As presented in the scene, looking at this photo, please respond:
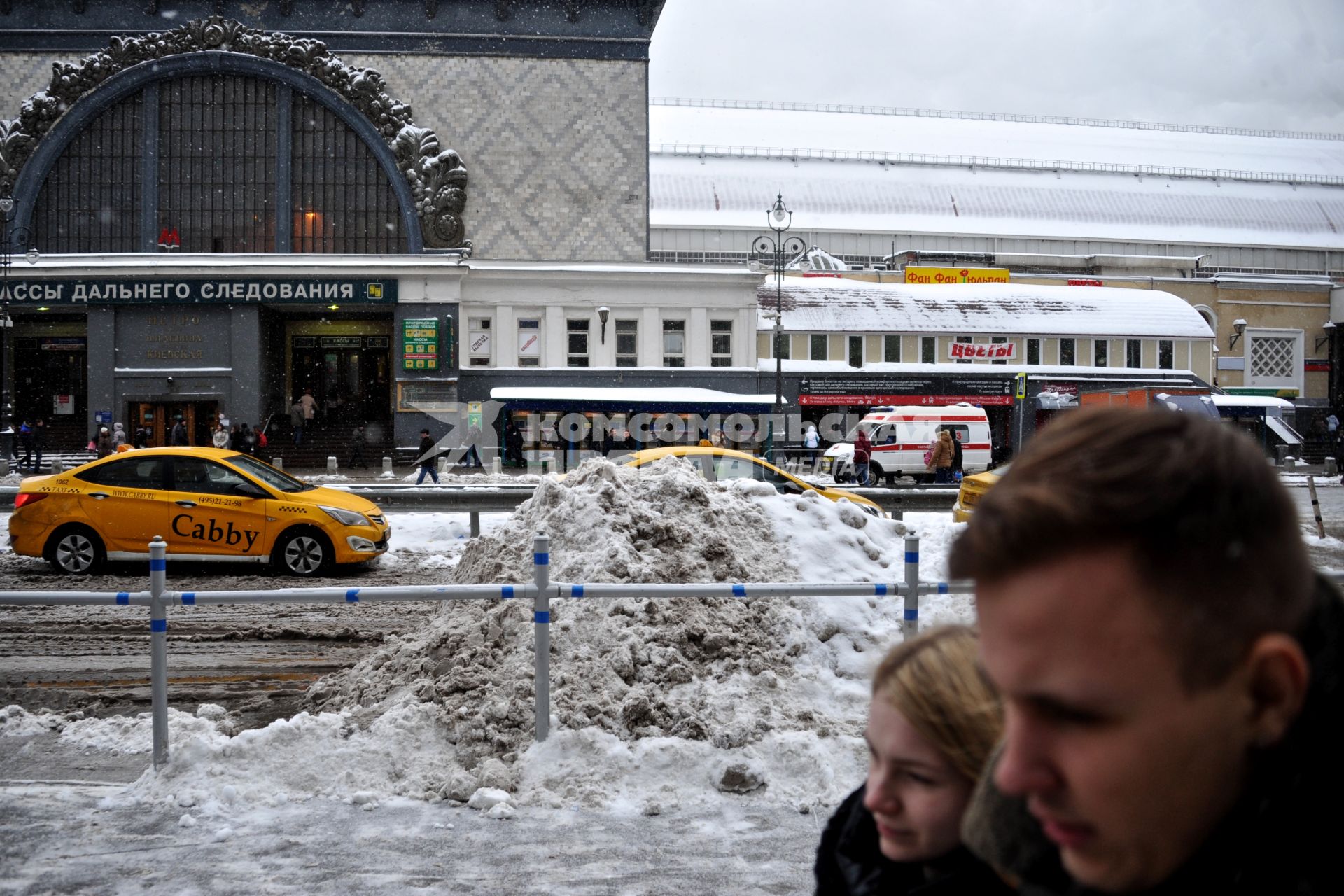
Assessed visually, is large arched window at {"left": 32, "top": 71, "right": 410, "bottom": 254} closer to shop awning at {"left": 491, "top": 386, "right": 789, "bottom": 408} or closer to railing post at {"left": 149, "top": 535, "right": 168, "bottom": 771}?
shop awning at {"left": 491, "top": 386, "right": 789, "bottom": 408}

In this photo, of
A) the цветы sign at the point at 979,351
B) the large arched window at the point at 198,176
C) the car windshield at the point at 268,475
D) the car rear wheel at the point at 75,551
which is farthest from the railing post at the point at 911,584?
the цветы sign at the point at 979,351

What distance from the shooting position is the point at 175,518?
45.2 feet

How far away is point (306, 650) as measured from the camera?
9672 millimetres

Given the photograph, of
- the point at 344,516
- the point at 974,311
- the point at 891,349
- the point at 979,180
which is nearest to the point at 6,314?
the point at 344,516

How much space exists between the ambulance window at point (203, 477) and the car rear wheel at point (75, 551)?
1.27 m

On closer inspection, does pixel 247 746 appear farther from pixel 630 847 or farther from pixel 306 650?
pixel 306 650

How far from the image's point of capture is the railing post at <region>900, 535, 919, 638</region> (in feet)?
21.2

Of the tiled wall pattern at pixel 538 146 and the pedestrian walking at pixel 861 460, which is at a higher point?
the tiled wall pattern at pixel 538 146

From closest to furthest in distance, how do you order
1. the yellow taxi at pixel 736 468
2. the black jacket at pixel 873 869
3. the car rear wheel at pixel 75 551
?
the black jacket at pixel 873 869 < the car rear wheel at pixel 75 551 < the yellow taxi at pixel 736 468

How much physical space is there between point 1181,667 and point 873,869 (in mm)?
882

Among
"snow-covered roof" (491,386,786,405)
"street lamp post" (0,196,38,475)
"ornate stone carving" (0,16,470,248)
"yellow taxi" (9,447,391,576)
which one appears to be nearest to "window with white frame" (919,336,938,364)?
"snow-covered roof" (491,386,786,405)

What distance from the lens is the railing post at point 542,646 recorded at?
5.81 m

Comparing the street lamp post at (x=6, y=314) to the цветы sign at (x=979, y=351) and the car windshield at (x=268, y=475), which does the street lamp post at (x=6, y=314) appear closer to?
the car windshield at (x=268, y=475)

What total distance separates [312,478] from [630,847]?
2908 centimetres
